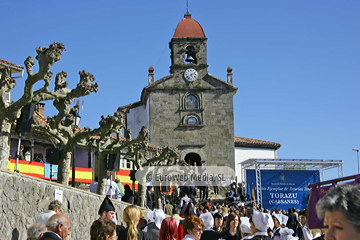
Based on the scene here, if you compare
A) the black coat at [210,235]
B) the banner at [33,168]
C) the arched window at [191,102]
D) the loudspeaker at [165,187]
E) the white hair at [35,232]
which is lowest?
the black coat at [210,235]

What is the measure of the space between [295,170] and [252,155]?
56.7 feet

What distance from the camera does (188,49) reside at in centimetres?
4688

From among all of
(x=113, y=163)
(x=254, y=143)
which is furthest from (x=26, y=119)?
(x=254, y=143)

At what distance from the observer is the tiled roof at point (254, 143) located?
164 feet

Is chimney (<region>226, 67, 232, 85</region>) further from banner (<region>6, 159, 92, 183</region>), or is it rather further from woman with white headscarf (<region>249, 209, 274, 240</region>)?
woman with white headscarf (<region>249, 209, 274, 240</region>)

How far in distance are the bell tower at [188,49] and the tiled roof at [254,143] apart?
323 inches

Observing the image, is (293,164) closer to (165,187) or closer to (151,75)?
(165,187)

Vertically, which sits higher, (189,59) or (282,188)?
(189,59)

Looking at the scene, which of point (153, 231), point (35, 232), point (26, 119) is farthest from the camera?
point (26, 119)

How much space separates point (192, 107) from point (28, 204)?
3500 centimetres

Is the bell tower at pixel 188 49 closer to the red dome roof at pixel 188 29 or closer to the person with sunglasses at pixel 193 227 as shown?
the red dome roof at pixel 188 29

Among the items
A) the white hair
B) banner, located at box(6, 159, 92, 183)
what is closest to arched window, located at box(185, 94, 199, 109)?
banner, located at box(6, 159, 92, 183)

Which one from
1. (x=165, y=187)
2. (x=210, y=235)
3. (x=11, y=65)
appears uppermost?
(x=11, y=65)

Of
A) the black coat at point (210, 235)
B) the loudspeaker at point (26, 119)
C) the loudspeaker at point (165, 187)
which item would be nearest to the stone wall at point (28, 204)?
the loudspeaker at point (26, 119)
